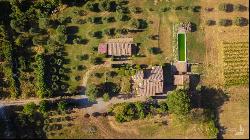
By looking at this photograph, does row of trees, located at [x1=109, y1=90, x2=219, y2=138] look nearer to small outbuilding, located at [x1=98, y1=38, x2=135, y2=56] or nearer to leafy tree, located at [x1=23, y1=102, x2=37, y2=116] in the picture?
small outbuilding, located at [x1=98, y1=38, x2=135, y2=56]

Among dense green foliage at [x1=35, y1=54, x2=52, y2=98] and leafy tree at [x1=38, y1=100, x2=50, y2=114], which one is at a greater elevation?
dense green foliage at [x1=35, y1=54, x2=52, y2=98]

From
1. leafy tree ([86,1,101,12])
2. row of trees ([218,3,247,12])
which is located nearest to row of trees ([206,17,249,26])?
row of trees ([218,3,247,12])

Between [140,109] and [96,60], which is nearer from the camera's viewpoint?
[140,109]

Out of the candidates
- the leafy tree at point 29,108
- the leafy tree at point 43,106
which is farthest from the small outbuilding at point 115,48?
the leafy tree at point 29,108

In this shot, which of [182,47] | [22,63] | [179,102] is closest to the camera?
[179,102]

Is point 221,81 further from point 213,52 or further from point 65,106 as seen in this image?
point 65,106

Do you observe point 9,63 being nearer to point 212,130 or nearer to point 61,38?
point 61,38

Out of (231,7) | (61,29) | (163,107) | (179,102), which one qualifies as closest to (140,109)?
(163,107)

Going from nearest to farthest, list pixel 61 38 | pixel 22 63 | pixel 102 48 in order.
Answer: pixel 22 63 → pixel 61 38 → pixel 102 48
